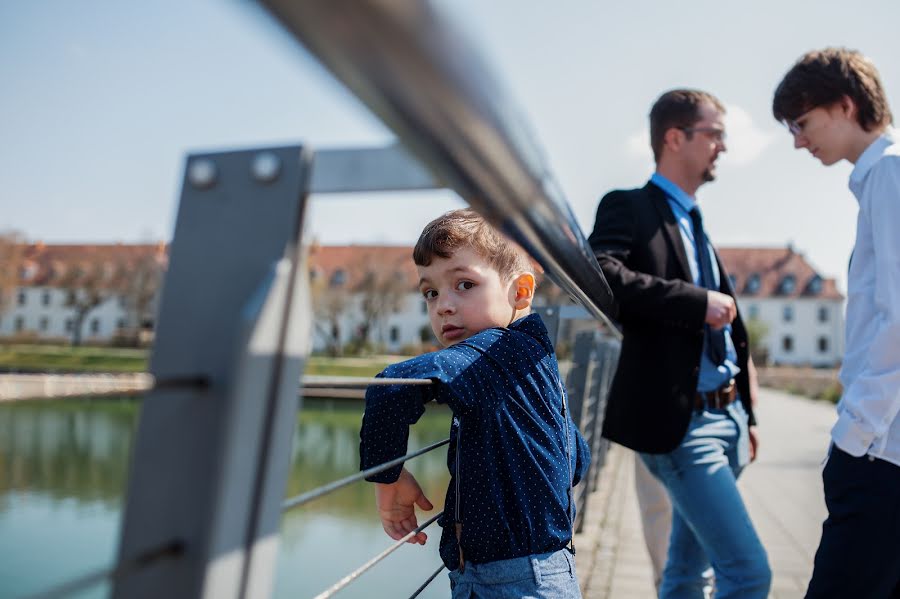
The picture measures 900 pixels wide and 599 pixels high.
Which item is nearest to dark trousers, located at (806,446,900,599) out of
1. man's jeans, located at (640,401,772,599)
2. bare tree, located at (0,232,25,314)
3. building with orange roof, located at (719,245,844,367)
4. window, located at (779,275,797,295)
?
man's jeans, located at (640,401,772,599)

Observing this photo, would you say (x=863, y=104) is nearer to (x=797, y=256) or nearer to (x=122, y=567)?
(x=122, y=567)

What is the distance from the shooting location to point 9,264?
68.9 m

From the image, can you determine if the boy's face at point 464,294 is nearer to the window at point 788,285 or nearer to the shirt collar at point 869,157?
the shirt collar at point 869,157

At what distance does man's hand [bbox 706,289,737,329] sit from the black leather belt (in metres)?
0.20

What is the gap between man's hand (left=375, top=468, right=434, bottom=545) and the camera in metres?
1.42

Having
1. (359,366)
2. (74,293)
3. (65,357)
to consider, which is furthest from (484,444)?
(74,293)

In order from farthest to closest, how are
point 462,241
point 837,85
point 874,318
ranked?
point 837,85, point 874,318, point 462,241

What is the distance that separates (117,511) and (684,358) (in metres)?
13.1

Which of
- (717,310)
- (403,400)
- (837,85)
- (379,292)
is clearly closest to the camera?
(403,400)

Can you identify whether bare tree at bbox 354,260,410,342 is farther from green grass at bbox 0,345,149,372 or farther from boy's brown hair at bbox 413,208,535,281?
boy's brown hair at bbox 413,208,535,281

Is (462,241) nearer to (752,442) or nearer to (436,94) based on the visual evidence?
(436,94)

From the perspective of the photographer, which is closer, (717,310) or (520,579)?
(520,579)

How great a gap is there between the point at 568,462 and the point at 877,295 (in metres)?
0.83

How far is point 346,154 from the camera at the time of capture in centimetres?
76
